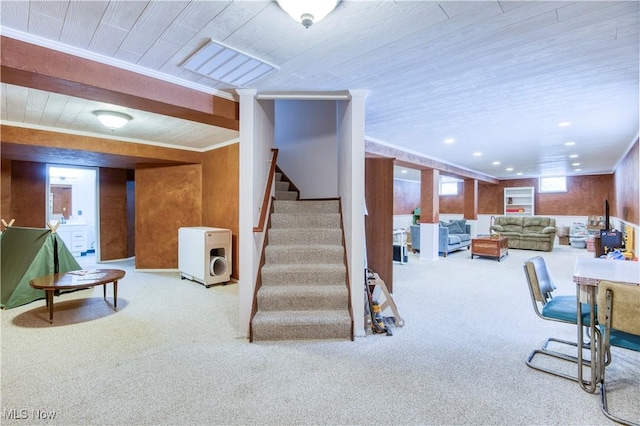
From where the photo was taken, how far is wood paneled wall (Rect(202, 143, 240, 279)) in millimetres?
5219

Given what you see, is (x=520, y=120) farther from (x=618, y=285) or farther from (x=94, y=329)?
(x=94, y=329)

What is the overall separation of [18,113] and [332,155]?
4095 mm

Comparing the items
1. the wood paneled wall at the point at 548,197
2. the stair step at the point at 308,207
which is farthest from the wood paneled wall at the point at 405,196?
the stair step at the point at 308,207

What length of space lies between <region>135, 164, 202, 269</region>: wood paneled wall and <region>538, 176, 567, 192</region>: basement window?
40.5 ft

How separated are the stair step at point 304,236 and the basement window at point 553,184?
11.7m

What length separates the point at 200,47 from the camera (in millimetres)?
2254

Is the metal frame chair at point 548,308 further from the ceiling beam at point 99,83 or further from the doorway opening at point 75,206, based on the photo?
the doorway opening at point 75,206

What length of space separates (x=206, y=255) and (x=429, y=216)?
17.3ft

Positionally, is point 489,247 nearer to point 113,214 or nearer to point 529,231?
point 529,231

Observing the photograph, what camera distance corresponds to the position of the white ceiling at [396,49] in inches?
73.2

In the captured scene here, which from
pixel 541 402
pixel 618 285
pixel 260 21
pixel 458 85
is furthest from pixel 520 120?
pixel 260 21

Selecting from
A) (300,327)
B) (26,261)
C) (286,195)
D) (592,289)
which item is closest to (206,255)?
(286,195)

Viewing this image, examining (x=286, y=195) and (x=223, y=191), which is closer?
(x=286, y=195)

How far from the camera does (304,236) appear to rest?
3799 mm
